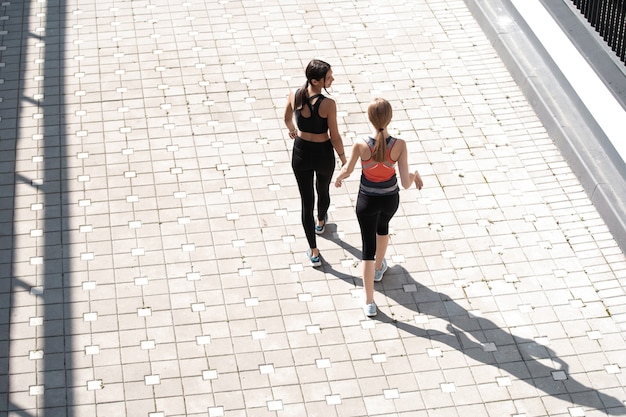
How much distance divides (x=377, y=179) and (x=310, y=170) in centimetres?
78

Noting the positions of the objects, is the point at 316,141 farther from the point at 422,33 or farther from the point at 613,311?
the point at 422,33

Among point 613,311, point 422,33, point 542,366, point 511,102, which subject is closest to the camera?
point 542,366

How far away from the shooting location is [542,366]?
7.98 metres

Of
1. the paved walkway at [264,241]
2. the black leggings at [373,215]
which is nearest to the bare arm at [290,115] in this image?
the black leggings at [373,215]

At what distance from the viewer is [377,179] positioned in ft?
25.3

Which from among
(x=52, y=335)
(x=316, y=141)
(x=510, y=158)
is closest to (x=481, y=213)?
(x=510, y=158)

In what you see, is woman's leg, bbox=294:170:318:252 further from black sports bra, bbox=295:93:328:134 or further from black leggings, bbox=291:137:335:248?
black sports bra, bbox=295:93:328:134

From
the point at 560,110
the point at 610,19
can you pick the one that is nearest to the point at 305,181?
the point at 610,19

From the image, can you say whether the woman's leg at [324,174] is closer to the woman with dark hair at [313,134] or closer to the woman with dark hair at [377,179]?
the woman with dark hair at [313,134]

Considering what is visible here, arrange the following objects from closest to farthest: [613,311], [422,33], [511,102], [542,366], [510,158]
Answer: [542,366] → [613,311] → [510,158] → [511,102] → [422,33]

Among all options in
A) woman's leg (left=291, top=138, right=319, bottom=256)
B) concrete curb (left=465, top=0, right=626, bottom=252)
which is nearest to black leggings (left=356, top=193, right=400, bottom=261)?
woman's leg (left=291, top=138, right=319, bottom=256)

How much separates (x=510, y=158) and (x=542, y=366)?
2952 mm

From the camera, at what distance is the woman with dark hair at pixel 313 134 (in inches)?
308

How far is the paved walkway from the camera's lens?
7.76 meters
